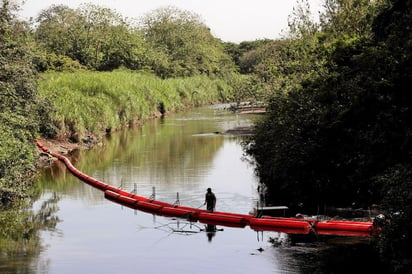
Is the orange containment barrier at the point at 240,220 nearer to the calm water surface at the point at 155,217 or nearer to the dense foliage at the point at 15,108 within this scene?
the calm water surface at the point at 155,217

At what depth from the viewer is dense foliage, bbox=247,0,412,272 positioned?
15784 mm

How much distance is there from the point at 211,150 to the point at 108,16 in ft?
136

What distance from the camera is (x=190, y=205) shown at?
2659 centimetres

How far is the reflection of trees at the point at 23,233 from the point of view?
63.0 feet

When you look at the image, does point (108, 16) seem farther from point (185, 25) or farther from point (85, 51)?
point (185, 25)

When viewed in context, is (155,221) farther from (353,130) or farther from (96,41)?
(96,41)

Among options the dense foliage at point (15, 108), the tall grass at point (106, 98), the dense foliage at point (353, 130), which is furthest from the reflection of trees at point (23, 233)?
the tall grass at point (106, 98)

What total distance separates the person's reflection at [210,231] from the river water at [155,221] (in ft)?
0.38

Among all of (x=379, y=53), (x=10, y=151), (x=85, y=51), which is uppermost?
(x=85, y=51)

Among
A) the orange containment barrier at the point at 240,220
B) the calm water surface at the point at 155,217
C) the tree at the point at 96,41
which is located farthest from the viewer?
the tree at the point at 96,41

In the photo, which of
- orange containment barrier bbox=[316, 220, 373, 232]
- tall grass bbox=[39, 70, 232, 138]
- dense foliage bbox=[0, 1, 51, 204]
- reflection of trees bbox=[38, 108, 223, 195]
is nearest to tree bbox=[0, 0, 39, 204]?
dense foliage bbox=[0, 1, 51, 204]

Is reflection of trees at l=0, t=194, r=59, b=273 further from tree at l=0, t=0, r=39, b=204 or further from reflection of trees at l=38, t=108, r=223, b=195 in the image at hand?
reflection of trees at l=38, t=108, r=223, b=195

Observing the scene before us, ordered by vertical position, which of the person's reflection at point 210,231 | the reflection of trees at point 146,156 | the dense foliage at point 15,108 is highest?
the dense foliage at point 15,108

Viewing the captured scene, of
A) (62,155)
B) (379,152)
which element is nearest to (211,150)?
(62,155)
